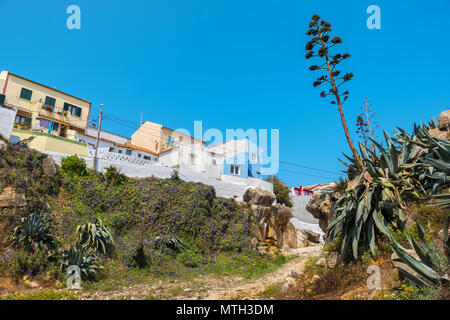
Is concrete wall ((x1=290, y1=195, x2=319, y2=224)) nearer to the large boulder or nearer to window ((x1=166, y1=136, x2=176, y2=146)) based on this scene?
window ((x1=166, y1=136, x2=176, y2=146))

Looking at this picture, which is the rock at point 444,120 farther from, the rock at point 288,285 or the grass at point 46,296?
the grass at point 46,296

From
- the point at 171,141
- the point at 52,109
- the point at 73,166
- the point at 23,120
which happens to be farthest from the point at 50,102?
the point at 73,166

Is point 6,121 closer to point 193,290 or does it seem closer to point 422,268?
point 193,290

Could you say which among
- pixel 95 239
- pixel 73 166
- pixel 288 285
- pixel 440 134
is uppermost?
pixel 73 166

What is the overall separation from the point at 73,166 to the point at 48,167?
1.69 m

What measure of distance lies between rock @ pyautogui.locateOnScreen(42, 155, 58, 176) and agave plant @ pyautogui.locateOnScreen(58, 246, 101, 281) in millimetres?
7419

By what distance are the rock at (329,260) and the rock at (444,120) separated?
636cm

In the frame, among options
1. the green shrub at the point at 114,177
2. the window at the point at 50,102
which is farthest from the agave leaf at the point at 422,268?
the window at the point at 50,102

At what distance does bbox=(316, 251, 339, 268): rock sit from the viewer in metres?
8.48

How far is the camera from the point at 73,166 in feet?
60.9

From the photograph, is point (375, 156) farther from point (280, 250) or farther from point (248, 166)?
point (248, 166)

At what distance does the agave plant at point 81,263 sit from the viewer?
10719 millimetres

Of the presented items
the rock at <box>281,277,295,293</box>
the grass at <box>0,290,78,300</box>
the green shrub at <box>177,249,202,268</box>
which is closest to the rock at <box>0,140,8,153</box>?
the grass at <box>0,290,78,300</box>

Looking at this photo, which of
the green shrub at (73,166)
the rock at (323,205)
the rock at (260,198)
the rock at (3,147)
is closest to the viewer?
the rock at (323,205)
